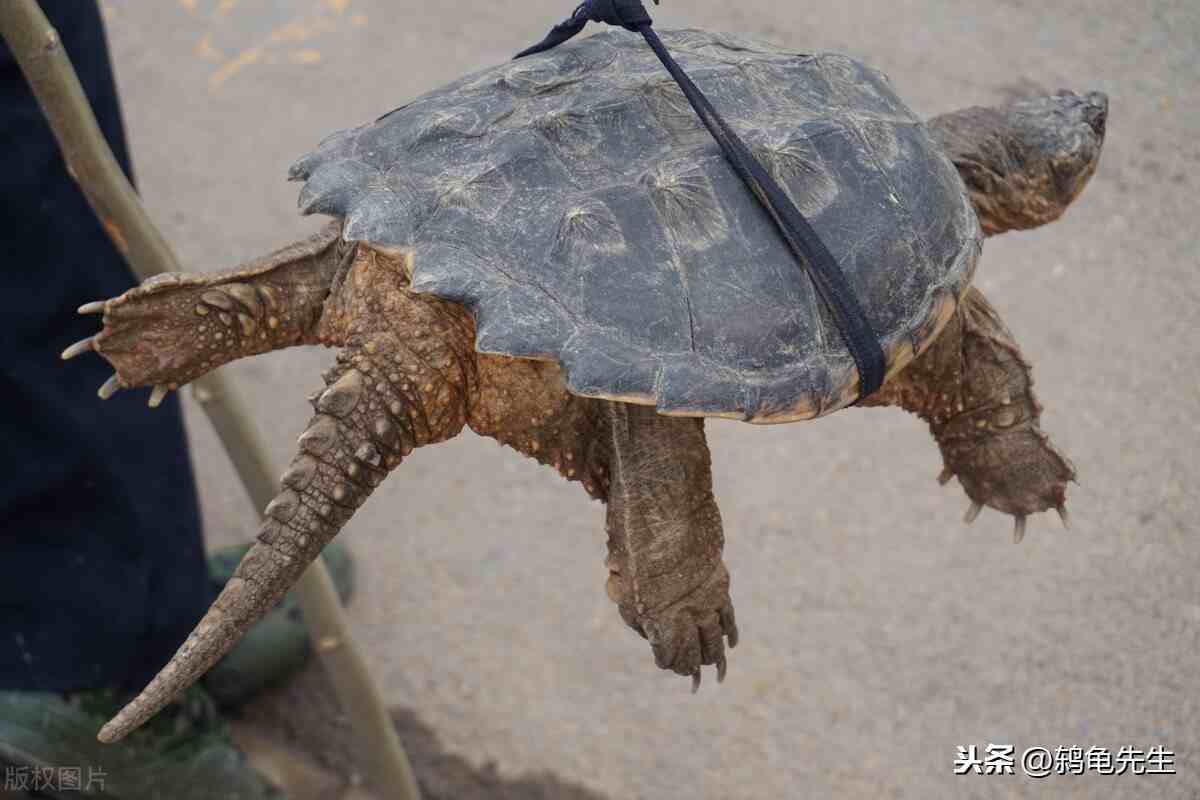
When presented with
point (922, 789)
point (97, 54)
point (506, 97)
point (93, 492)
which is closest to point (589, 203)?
point (506, 97)

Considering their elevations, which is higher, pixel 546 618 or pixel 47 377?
pixel 47 377

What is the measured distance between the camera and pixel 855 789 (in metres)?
3.32

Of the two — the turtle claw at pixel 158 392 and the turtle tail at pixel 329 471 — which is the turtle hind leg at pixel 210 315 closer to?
the turtle claw at pixel 158 392

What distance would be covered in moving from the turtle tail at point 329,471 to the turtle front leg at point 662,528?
0.27 m

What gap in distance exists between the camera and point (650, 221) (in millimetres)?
1574

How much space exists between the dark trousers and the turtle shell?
3.94 ft

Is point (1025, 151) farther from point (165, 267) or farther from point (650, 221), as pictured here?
point (165, 267)

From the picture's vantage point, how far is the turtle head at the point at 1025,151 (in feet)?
7.05

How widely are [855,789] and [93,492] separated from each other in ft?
7.28

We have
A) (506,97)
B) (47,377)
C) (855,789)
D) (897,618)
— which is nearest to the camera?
(506,97)

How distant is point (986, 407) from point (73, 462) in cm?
218

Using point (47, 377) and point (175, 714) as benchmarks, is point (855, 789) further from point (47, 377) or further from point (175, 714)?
point (47, 377)

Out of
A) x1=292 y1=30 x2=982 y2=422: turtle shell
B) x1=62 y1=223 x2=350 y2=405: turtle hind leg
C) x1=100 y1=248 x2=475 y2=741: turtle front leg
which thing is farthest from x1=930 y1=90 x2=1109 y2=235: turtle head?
x1=62 y1=223 x2=350 y2=405: turtle hind leg

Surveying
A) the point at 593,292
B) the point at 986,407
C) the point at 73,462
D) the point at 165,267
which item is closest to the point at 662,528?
the point at 593,292
